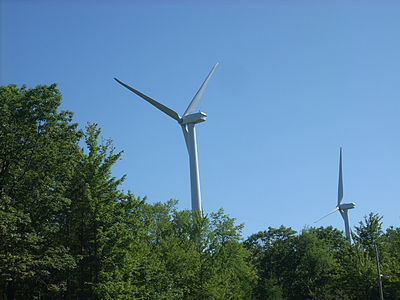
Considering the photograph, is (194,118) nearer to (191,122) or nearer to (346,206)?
(191,122)

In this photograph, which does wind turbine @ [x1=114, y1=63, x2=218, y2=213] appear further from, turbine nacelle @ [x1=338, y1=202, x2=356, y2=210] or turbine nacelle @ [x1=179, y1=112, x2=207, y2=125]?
turbine nacelle @ [x1=338, y1=202, x2=356, y2=210]

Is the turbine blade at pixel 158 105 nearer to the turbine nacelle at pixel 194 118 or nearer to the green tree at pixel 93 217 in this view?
the turbine nacelle at pixel 194 118

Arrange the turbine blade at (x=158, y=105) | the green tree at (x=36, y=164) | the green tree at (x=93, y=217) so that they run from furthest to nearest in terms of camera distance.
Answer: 1. the turbine blade at (x=158, y=105)
2. the green tree at (x=36, y=164)
3. the green tree at (x=93, y=217)

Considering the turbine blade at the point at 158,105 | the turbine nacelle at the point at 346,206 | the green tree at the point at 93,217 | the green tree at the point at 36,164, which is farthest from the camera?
the turbine nacelle at the point at 346,206

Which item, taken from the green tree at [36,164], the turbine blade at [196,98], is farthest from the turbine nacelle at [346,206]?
the green tree at [36,164]

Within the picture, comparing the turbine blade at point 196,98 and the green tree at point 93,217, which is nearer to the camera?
the green tree at point 93,217

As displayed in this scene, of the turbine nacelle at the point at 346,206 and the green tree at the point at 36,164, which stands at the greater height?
the turbine nacelle at the point at 346,206

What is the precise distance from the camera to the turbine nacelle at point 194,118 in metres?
59.4

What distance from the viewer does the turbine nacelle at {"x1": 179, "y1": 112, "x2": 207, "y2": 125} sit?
59406mm

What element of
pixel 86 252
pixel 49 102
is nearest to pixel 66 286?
pixel 86 252

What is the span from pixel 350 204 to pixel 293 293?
722 inches

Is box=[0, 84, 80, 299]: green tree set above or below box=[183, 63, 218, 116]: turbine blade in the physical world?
below

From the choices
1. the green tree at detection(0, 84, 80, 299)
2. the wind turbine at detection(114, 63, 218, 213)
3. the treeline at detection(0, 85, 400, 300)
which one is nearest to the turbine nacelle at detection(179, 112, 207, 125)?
the wind turbine at detection(114, 63, 218, 213)

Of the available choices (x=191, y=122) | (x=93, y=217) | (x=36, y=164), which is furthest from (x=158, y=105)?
(x=93, y=217)
